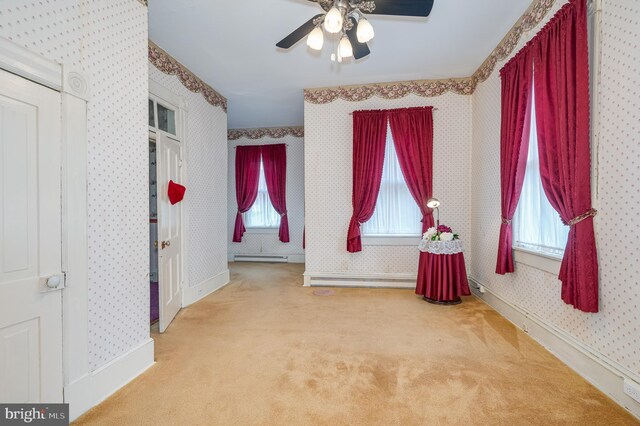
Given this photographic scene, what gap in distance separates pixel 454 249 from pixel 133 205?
11.7ft

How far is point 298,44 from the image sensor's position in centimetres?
326

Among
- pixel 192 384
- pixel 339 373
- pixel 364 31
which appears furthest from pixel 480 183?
pixel 192 384

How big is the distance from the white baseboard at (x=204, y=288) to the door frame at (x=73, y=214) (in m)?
1.89

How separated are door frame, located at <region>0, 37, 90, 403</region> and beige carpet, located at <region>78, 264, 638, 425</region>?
395 mm

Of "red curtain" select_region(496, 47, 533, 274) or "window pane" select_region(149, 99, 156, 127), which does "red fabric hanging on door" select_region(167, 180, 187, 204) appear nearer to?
"window pane" select_region(149, 99, 156, 127)

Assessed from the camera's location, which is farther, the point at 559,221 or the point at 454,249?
the point at 454,249

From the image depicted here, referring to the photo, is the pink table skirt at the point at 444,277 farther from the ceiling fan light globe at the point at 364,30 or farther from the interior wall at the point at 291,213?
the interior wall at the point at 291,213

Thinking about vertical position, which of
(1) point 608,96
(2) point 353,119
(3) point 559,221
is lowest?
(3) point 559,221

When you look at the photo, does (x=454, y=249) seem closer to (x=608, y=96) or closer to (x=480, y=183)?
(x=480, y=183)

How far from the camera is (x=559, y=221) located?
2.44 meters

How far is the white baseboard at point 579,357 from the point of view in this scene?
1.78 meters

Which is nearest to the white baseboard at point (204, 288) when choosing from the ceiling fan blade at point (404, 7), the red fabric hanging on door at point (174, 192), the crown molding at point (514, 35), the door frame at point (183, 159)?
the door frame at point (183, 159)

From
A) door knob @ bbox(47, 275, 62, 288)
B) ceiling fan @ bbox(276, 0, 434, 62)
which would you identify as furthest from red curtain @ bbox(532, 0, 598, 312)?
door knob @ bbox(47, 275, 62, 288)

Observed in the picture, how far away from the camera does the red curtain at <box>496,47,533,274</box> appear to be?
2.76m
